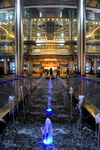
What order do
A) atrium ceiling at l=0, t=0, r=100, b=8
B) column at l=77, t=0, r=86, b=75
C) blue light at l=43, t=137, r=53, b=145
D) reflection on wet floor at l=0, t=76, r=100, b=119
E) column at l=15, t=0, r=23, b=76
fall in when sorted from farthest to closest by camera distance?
atrium ceiling at l=0, t=0, r=100, b=8 → column at l=77, t=0, r=86, b=75 → column at l=15, t=0, r=23, b=76 → reflection on wet floor at l=0, t=76, r=100, b=119 → blue light at l=43, t=137, r=53, b=145

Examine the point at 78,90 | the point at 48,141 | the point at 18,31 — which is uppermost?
the point at 18,31

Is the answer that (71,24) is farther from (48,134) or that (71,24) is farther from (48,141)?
(48,141)

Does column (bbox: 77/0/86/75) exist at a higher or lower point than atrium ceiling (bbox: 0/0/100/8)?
lower

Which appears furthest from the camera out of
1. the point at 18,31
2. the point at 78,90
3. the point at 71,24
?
the point at 71,24

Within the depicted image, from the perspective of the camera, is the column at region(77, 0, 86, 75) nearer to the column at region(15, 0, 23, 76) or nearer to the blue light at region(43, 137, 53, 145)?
the column at region(15, 0, 23, 76)

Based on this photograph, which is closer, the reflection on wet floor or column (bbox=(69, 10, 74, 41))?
the reflection on wet floor

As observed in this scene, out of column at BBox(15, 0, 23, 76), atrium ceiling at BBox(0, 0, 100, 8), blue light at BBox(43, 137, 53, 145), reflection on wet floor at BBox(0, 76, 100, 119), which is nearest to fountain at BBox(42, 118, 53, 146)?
blue light at BBox(43, 137, 53, 145)

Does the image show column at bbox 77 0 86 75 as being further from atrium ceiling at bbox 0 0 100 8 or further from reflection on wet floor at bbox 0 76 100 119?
reflection on wet floor at bbox 0 76 100 119

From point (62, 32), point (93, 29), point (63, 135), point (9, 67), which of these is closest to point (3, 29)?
point (9, 67)

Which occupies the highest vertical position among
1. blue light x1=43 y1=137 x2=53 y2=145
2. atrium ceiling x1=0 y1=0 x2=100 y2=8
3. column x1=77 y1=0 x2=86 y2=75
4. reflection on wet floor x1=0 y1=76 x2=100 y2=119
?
atrium ceiling x1=0 y1=0 x2=100 y2=8

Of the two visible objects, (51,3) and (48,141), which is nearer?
(48,141)

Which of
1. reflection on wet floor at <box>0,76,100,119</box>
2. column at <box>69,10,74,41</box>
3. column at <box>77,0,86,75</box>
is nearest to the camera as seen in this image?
reflection on wet floor at <box>0,76,100,119</box>

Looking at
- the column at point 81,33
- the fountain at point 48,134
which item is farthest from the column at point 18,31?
the fountain at point 48,134

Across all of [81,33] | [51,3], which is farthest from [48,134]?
[51,3]
